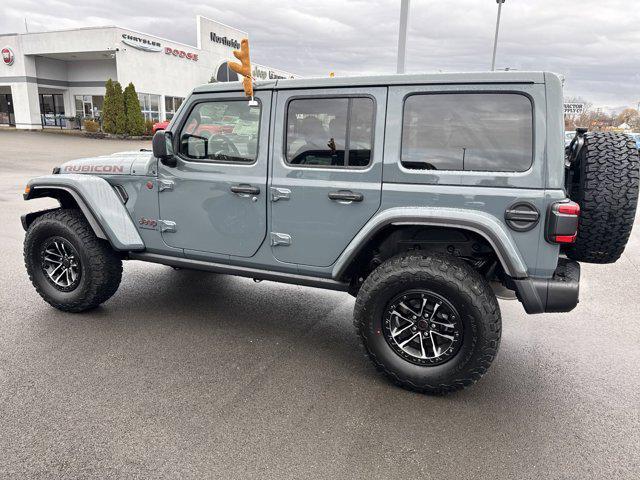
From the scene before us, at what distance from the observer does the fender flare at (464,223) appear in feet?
9.36

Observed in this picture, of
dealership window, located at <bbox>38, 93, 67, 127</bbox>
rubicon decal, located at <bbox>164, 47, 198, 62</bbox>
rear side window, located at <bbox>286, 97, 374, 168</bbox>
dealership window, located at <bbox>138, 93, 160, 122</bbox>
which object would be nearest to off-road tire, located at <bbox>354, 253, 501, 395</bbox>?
rear side window, located at <bbox>286, 97, 374, 168</bbox>

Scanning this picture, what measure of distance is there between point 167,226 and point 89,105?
3518 cm

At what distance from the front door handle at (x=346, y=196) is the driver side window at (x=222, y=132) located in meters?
0.74

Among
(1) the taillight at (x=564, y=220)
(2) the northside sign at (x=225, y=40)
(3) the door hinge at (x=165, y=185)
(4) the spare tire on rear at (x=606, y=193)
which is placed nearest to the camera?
(1) the taillight at (x=564, y=220)

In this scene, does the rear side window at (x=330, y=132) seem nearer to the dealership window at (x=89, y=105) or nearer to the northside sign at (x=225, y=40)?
the dealership window at (x=89, y=105)

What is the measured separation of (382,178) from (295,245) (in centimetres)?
81

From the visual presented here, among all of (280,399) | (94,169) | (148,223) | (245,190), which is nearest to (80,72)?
(94,169)

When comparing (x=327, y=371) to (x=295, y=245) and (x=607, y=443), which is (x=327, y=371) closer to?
(x=295, y=245)

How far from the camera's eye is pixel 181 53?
36.2m

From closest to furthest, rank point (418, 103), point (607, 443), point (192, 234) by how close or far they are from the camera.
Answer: point (607, 443) → point (418, 103) → point (192, 234)

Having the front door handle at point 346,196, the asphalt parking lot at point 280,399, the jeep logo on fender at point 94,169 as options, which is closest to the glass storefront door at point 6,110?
the jeep logo on fender at point 94,169

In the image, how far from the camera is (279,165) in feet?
11.4

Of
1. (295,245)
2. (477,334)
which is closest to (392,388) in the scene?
(477,334)

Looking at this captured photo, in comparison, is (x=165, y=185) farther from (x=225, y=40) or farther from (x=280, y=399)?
(x=225, y=40)
